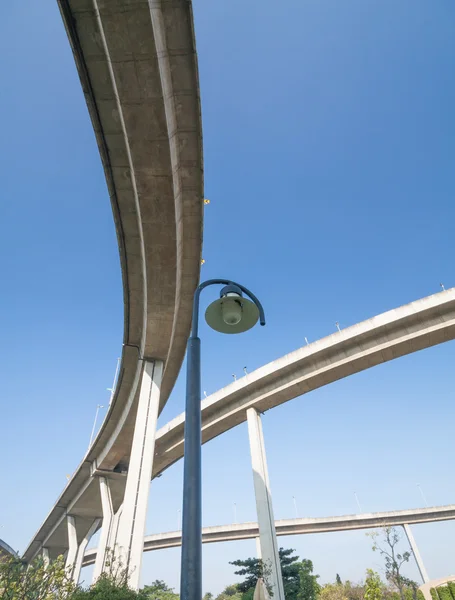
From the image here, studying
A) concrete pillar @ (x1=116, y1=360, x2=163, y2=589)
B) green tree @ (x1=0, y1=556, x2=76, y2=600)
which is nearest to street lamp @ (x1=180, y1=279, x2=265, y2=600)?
green tree @ (x1=0, y1=556, x2=76, y2=600)

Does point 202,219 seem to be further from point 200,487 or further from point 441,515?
point 441,515

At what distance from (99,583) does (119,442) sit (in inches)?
568

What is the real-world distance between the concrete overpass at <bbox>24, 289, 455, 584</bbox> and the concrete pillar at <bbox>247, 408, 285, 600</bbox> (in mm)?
290

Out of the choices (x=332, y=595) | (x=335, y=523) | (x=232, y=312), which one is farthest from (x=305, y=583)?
(x=232, y=312)

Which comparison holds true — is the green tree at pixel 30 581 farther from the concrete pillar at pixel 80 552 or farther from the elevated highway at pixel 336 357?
the concrete pillar at pixel 80 552

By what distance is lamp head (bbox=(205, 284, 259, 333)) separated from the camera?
457 centimetres

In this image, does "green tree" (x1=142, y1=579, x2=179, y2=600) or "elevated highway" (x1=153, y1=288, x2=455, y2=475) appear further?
"green tree" (x1=142, y1=579, x2=179, y2=600)

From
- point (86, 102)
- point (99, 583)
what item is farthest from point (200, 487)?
point (99, 583)

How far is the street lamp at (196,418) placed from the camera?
2877mm

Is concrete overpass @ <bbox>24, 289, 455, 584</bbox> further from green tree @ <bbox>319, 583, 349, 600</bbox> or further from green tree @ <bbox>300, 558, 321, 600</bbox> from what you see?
green tree @ <bbox>319, 583, 349, 600</bbox>

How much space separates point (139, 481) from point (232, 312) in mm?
12953

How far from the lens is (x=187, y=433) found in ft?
11.6

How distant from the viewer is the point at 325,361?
19.4 metres

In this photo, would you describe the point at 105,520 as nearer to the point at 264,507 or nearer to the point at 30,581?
the point at 264,507
